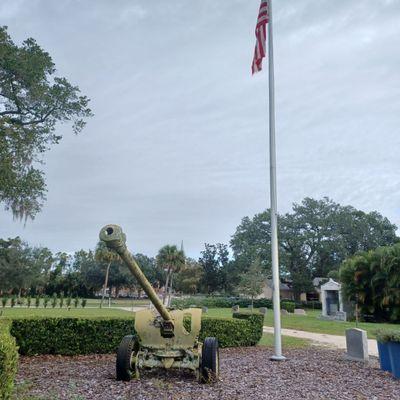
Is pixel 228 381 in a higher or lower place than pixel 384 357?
lower

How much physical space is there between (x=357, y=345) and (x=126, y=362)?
5786 millimetres

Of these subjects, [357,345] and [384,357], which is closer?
[384,357]

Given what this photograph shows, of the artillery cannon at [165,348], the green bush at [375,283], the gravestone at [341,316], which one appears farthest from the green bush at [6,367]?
the gravestone at [341,316]

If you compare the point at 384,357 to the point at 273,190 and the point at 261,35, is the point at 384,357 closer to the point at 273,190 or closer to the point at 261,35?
the point at 273,190

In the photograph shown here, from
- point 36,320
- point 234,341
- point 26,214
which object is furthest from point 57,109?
point 234,341

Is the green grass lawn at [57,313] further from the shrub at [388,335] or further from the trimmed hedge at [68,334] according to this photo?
the shrub at [388,335]

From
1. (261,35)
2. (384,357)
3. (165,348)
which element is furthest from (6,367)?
(261,35)

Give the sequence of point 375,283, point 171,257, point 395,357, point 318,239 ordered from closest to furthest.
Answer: point 395,357 < point 375,283 < point 171,257 < point 318,239

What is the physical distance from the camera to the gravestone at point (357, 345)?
9.57m

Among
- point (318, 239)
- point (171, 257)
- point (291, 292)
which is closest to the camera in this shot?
point (171, 257)

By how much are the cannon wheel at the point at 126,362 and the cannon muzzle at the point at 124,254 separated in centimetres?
67

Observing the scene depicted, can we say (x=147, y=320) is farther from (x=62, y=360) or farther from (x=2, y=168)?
(x=2, y=168)

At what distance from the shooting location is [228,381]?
7.08m

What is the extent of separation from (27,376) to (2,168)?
28.2 feet
